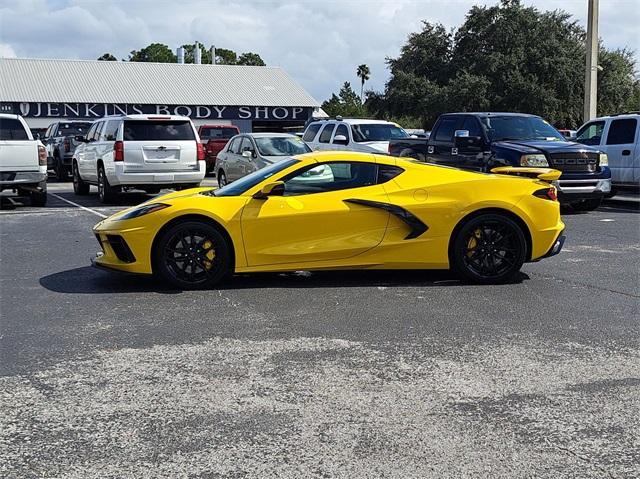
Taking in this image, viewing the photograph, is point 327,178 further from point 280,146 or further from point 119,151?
point 280,146

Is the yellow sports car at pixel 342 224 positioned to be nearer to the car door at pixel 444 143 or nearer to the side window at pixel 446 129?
the car door at pixel 444 143

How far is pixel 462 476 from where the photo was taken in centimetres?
366

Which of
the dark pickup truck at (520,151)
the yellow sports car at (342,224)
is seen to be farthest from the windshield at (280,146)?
the yellow sports car at (342,224)

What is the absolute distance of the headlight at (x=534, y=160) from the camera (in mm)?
14422

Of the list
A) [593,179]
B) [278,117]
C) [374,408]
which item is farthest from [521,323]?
[278,117]

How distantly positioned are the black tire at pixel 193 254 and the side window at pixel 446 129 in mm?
9967

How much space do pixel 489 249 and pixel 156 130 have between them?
32.7 ft

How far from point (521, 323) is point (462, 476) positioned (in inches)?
120

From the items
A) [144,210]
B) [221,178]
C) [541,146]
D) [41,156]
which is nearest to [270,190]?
[144,210]

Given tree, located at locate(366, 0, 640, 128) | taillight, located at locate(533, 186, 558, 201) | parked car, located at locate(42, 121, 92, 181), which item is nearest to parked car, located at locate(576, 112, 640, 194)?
taillight, located at locate(533, 186, 558, 201)

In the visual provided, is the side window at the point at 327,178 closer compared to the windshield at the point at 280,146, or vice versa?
the side window at the point at 327,178

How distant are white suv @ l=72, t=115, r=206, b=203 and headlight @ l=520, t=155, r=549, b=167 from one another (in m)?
6.48

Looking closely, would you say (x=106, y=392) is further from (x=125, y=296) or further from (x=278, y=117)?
(x=278, y=117)

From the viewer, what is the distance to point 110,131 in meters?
17.1
